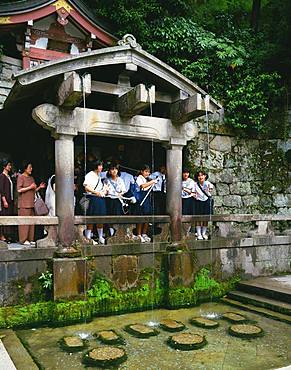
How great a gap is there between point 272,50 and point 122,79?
8011mm

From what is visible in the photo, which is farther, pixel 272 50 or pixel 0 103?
pixel 272 50

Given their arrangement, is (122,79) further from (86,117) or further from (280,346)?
(280,346)

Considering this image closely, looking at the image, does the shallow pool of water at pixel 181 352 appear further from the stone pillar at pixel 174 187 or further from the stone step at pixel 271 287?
the stone pillar at pixel 174 187

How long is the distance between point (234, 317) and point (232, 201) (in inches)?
259

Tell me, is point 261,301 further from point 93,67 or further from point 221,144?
point 221,144

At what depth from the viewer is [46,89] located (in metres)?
8.30

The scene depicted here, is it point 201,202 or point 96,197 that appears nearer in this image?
point 96,197

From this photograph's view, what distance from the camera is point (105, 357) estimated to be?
18.0 feet

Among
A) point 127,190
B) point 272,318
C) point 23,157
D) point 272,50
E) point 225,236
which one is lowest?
point 272,318

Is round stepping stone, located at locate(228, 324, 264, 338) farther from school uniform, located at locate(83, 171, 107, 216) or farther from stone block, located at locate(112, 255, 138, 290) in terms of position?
school uniform, located at locate(83, 171, 107, 216)

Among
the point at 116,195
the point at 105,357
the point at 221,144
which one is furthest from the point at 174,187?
the point at 221,144

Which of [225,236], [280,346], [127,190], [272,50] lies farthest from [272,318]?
[272,50]

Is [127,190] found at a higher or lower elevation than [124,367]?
higher

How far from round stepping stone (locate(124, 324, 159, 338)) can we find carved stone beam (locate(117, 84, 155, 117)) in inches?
167
